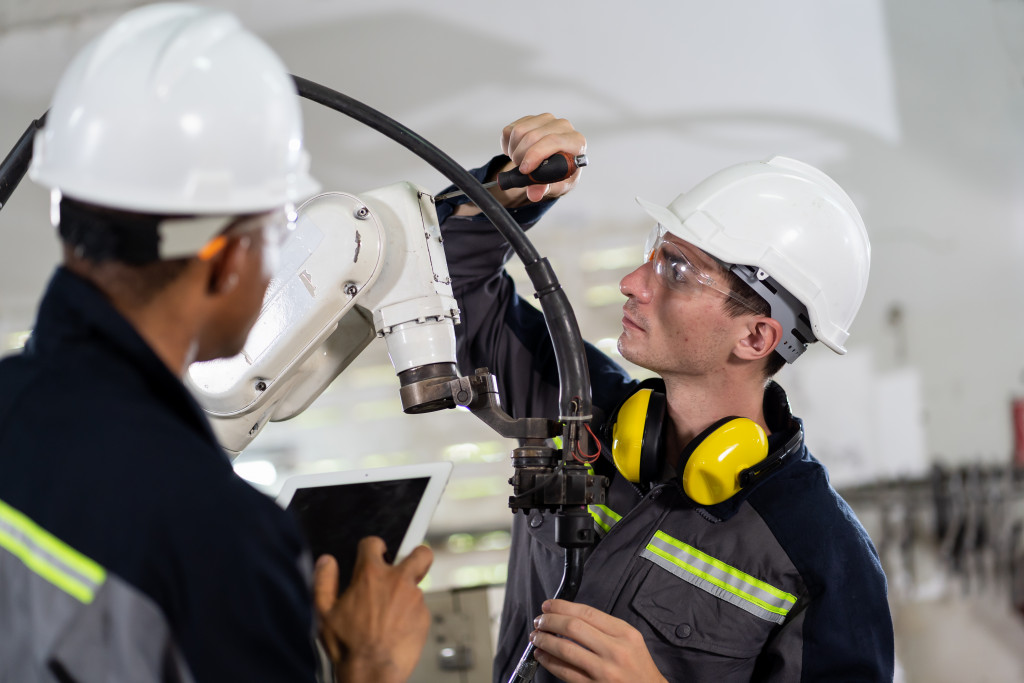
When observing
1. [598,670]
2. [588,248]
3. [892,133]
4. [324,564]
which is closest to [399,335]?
[324,564]

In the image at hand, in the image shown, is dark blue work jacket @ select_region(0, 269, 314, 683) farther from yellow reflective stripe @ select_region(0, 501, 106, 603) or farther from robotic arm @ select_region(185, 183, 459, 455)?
robotic arm @ select_region(185, 183, 459, 455)

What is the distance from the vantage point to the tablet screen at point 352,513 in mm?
974

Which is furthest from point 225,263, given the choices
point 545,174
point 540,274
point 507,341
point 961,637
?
point 961,637

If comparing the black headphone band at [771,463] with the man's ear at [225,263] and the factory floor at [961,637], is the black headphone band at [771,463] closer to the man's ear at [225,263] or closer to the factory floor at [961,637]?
the man's ear at [225,263]

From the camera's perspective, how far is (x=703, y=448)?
1.36m

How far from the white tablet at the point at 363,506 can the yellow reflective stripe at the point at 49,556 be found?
0.33 metres

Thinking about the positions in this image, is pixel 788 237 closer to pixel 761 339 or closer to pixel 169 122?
pixel 761 339

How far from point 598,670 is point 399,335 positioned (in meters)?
0.54

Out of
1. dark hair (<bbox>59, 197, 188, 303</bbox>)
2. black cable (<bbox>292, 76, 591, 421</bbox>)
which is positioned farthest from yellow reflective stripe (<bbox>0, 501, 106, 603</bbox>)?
black cable (<bbox>292, 76, 591, 421</bbox>)

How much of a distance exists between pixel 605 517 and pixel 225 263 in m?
0.94

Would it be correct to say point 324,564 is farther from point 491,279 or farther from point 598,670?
point 491,279

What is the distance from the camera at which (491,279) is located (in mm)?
1622

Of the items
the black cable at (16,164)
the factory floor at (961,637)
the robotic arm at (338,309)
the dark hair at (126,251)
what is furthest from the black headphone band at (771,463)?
the factory floor at (961,637)

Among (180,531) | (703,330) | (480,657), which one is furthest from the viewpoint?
(480,657)
